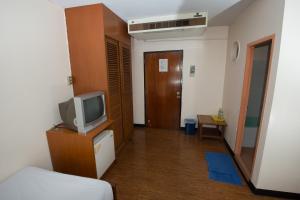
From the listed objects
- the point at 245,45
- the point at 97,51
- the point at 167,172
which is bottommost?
the point at 167,172

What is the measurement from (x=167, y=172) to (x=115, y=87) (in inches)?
62.7

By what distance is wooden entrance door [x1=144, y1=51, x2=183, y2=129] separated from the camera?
11.0 feet

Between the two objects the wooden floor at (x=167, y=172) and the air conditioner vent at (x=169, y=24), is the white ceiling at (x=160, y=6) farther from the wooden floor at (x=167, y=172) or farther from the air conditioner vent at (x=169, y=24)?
the wooden floor at (x=167, y=172)

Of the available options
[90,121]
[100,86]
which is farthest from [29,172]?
[100,86]

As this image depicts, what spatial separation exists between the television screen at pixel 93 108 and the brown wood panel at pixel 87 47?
27cm

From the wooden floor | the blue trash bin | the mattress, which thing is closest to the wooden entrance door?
the blue trash bin

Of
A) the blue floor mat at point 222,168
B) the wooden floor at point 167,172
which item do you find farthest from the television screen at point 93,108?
the blue floor mat at point 222,168

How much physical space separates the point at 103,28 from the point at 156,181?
2255 millimetres

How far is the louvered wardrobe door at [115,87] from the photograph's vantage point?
222 cm

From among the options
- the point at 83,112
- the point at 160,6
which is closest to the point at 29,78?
the point at 83,112

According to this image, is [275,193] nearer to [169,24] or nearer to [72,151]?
[72,151]

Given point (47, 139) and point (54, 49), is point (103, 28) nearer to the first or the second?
point (54, 49)

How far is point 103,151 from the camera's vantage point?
76.9 inches

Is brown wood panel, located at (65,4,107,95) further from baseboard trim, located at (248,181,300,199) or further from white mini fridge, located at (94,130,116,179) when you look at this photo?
baseboard trim, located at (248,181,300,199)
